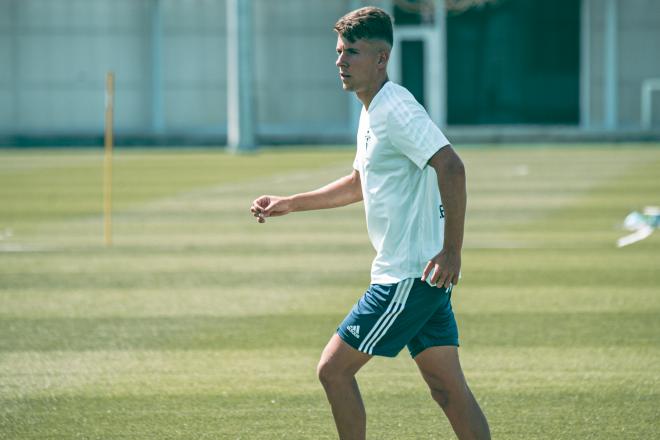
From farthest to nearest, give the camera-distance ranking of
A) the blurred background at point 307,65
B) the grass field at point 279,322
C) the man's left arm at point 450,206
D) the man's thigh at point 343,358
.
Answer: the blurred background at point 307,65, the grass field at point 279,322, the man's thigh at point 343,358, the man's left arm at point 450,206

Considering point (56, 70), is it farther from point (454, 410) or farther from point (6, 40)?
point (454, 410)

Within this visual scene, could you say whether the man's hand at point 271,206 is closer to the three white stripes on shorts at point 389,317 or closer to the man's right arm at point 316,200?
the man's right arm at point 316,200

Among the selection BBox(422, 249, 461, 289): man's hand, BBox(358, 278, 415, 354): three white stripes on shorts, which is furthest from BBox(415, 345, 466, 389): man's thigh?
BBox(422, 249, 461, 289): man's hand

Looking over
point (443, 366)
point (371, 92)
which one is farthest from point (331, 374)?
point (371, 92)

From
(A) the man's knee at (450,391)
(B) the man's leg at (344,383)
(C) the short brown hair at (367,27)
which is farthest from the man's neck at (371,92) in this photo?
(A) the man's knee at (450,391)

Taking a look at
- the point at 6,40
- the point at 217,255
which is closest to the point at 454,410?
the point at 217,255

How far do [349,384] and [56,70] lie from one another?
45.3m

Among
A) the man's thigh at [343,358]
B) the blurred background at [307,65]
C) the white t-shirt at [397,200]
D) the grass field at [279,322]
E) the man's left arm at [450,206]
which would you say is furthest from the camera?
the blurred background at [307,65]

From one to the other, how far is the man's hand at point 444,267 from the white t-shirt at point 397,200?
104mm

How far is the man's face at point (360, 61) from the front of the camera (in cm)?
536

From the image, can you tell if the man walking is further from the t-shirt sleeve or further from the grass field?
the grass field

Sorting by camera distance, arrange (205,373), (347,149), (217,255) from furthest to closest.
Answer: (347,149) < (217,255) < (205,373)

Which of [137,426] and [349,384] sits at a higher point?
[349,384]

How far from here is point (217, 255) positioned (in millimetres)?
14234
